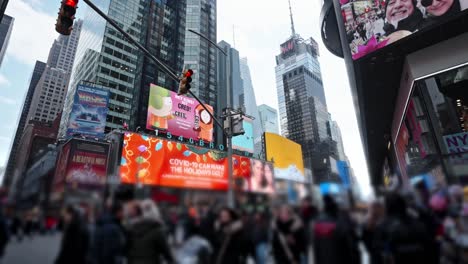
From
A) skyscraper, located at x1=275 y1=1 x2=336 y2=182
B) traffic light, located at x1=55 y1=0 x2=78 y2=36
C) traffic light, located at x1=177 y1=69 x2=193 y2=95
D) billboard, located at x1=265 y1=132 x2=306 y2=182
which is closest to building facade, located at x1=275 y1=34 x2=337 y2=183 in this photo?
skyscraper, located at x1=275 y1=1 x2=336 y2=182

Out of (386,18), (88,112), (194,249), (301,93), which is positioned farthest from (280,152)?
(301,93)

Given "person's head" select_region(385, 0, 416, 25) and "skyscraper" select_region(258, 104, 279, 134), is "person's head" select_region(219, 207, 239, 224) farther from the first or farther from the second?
"skyscraper" select_region(258, 104, 279, 134)

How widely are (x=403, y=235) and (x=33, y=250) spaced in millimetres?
4500

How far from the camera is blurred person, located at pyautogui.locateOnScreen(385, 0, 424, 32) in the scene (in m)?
10.4

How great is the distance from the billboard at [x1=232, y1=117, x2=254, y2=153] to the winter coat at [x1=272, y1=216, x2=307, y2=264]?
36.9m

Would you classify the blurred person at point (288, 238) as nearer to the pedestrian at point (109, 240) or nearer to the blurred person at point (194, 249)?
the blurred person at point (194, 249)

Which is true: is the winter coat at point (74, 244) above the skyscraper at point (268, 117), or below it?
below

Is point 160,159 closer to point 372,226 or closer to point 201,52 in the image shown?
point 372,226

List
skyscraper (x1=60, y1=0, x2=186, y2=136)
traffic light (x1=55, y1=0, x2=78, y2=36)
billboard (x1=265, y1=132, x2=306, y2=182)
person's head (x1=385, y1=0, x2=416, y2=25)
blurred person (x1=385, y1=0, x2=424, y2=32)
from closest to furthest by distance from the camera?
traffic light (x1=55, y1=0, x2=78, y2=36) < blurred person (x1=385, y1=0, x2=424, y2=32) < person's head (x1=385, y1=0, x2=416, y2=25) < billboard (x1=265, y1=132, x2=306, y2=182) < skyscraper (x1=60, y1=0, x2=186, y2=136)

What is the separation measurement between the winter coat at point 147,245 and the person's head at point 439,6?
12398mm

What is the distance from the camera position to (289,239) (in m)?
3.60

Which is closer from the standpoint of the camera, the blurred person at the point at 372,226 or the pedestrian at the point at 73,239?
the pedestrian at the point at 73,239

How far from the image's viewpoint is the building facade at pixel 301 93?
110 meters

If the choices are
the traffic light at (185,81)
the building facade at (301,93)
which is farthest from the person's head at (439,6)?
the building facade at (301,93)
